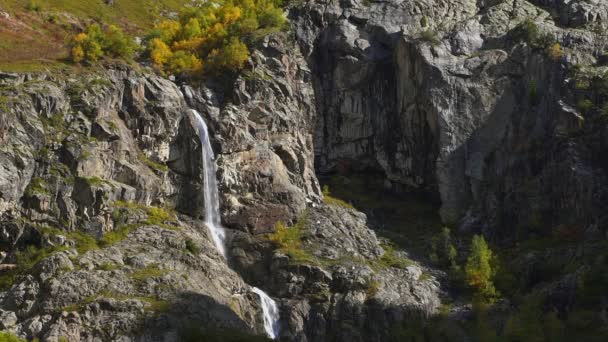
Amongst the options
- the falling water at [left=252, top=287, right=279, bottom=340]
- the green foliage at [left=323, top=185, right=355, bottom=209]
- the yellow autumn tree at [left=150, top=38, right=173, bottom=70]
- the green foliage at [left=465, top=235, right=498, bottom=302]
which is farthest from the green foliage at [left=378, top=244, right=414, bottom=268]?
the yellow autumn tree at [left=150, top=38, right=173, bottom=70]

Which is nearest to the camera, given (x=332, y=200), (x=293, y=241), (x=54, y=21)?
(x=293, y=241)

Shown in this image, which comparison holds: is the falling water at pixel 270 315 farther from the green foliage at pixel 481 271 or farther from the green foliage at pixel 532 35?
the green foliage at pixel 532 35

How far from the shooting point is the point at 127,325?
195 feet

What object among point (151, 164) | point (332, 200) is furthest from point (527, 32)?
point (151, 164)

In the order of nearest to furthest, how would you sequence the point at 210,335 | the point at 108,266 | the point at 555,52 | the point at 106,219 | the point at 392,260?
the point at 210,335 < the point at 108,266 < the point at 106,219 < the point at 392,260 < the point at 555,52

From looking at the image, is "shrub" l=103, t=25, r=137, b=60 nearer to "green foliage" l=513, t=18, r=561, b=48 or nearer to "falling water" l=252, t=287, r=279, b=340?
"falling water" l=252, t=287, r=279, b=340

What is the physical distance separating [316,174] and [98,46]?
26.2m

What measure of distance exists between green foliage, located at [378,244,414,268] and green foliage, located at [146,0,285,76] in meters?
23.8

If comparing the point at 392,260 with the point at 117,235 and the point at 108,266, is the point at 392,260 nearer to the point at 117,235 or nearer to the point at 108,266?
the point at 117,235

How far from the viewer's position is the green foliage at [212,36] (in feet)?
289

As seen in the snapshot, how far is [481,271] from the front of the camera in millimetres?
74750

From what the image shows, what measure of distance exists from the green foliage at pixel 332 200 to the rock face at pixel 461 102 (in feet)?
17.9

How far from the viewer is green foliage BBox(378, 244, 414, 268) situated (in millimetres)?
76844

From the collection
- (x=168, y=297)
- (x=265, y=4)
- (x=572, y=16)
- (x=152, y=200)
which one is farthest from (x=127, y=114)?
(x=572, y=16)
